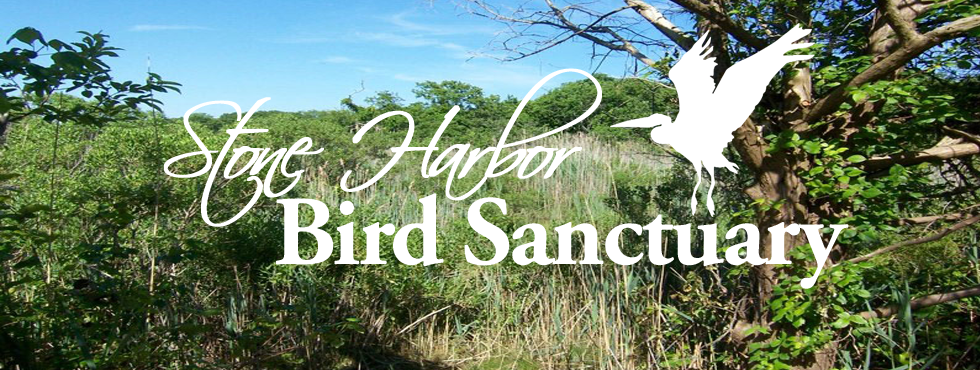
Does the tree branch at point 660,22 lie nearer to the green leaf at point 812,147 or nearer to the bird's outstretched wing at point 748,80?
the bird's outstretched wing at point 748,80

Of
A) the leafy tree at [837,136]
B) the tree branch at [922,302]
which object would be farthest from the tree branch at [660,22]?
the tree branch at [922,302]

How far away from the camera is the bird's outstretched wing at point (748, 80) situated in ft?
9.74

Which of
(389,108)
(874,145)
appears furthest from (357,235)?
(389,108)

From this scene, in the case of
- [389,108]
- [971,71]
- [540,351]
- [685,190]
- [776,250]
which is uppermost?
[389,108]

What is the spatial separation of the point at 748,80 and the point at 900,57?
1.74 ft

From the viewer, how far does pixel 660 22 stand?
3.45 m

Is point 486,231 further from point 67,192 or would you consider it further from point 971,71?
point 971,71

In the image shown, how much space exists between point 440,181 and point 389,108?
479 cm

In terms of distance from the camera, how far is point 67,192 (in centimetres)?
471

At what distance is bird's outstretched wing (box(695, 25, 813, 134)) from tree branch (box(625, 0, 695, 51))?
33cm

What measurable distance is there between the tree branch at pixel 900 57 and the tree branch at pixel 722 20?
13.6 inches

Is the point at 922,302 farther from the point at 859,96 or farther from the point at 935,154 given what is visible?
the point at 859,96

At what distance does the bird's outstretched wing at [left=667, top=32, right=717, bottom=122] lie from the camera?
3.05 meters

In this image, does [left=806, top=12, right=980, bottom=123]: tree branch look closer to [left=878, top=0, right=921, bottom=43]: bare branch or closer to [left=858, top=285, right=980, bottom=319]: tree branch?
[left=878, top=0, right=921, bottom=43]: bare branch
